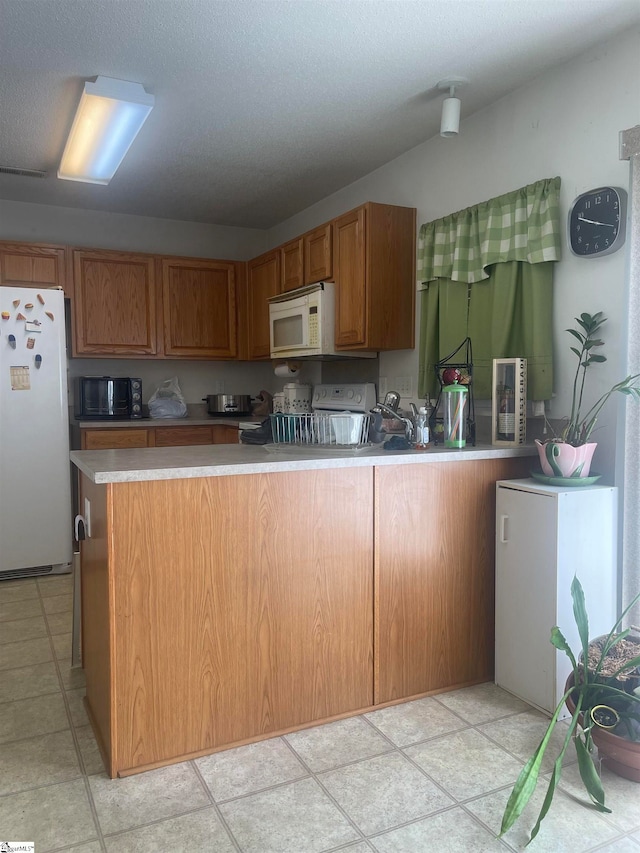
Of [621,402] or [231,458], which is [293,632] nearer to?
[231,458]

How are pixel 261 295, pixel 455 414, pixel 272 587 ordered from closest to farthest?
1. pixel 272 587
2. pixel 455 414
3. pixel 261 295

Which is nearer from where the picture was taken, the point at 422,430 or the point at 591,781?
the point at 591,781

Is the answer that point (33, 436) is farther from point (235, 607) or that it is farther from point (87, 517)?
point (235, 607)

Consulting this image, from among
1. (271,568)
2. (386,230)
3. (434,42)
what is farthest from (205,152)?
(271,568)

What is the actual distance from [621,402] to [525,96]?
145 centimetres

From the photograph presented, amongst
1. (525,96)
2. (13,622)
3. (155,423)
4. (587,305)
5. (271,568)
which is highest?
(525,96)

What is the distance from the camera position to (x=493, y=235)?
2.84m

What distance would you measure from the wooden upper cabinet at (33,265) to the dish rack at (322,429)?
2.71m

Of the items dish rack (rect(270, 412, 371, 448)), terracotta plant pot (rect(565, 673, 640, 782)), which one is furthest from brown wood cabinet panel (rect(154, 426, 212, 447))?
terracotta plant pot (rect(565, 673, 640, 782))

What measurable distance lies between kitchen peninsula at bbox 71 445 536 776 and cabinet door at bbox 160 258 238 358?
249 cm

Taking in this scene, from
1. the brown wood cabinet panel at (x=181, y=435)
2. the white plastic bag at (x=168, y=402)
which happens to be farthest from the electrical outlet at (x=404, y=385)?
the white plastic bag at (x=168, y=402)

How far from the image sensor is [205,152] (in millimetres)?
3500

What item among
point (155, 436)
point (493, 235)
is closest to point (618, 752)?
point (493, 235)

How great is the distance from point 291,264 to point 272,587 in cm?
273
